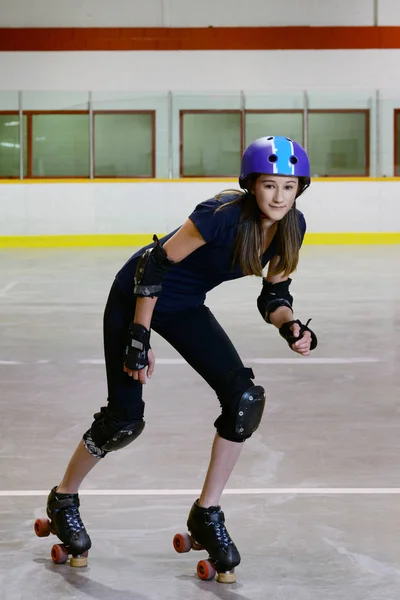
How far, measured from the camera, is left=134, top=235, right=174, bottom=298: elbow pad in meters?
3.38

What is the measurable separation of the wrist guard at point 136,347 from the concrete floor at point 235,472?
2.11ft

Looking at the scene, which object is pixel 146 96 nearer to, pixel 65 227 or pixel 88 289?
pixel 65 227

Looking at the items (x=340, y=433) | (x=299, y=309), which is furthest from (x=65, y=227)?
(x=340, y=433)

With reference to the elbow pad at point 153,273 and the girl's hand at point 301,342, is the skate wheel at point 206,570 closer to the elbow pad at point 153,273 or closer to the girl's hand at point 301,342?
the girl's hand at point 301,342

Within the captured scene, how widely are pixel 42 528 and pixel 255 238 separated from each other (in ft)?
3.94

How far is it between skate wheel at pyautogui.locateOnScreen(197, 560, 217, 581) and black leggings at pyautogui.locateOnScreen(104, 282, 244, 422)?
477mm

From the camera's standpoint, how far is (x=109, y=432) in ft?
11.7

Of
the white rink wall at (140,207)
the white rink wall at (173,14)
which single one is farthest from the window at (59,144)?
the white rink wall at (173,14)

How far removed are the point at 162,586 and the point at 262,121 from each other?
17298mm

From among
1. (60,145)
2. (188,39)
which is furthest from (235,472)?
(188,39)

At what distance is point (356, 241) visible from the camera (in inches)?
742

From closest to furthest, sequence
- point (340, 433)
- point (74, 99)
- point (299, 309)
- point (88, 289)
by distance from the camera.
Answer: point (340, 433) → point (299, 309) → point (88, 289) → point (74, 99)

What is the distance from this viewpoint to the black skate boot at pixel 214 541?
3.46 m

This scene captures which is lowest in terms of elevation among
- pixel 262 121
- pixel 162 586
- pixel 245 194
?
pixel 162 586
